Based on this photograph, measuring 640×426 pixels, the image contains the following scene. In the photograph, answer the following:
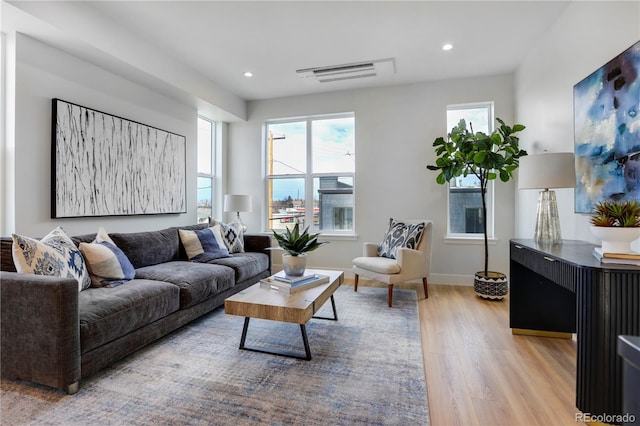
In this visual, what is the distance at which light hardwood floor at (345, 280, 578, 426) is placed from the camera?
159cm

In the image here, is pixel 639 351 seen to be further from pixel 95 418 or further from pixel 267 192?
pixel 267 192

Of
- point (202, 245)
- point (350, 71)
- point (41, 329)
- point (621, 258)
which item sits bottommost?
point (41, 329)

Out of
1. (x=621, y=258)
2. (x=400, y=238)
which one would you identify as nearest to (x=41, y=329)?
(x=621, y=258)

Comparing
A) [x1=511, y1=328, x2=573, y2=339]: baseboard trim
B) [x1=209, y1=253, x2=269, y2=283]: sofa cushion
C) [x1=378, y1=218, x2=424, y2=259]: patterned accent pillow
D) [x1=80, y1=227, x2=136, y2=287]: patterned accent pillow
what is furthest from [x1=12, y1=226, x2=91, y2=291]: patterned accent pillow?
[x1=511, y1=328, x2=573, y2=339]: baseboard trim

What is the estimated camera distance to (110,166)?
10.3 feet

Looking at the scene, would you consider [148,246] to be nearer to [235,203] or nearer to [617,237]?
[235,203]

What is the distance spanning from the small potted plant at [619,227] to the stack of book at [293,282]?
5.86 ft

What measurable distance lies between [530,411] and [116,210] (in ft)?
12.1

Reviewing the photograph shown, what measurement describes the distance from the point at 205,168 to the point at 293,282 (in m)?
3.09

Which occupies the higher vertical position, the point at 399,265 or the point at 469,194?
the point at 469,194

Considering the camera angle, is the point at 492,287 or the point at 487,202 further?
the point at 487,202

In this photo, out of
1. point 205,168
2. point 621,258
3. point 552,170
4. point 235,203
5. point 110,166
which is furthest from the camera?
point 205,168

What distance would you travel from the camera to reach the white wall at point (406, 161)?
403 cm

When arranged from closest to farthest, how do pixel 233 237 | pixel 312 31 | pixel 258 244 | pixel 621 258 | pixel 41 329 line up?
pixel 621 258 → pixel 41 329 → pixel 312 31 → pixel 233 237 → pixel 258 244
